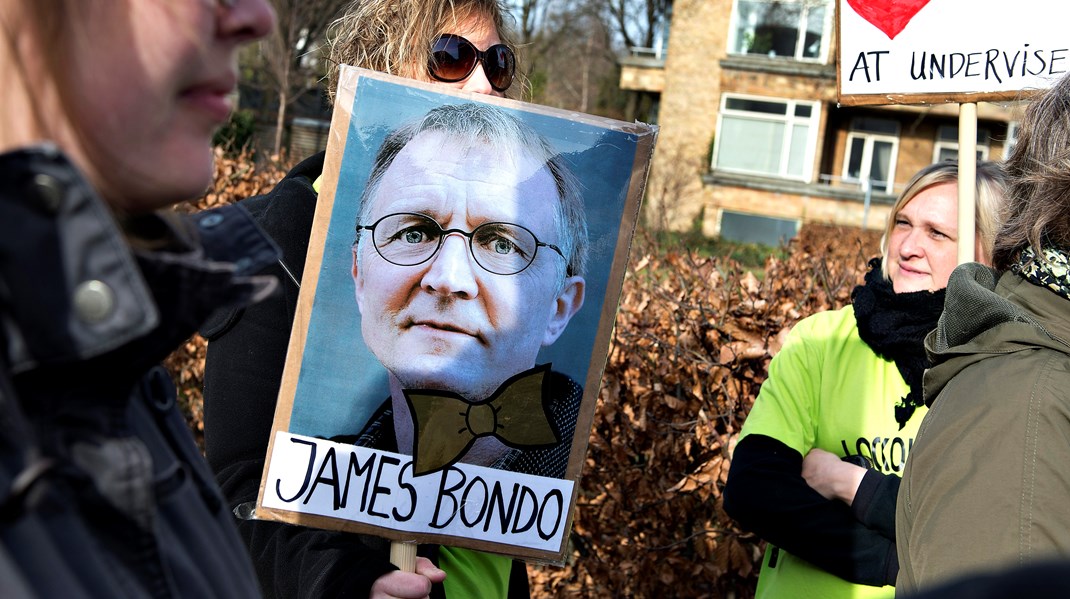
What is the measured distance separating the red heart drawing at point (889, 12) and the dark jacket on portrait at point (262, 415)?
1743 millimetres

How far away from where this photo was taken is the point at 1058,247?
5.87 feet

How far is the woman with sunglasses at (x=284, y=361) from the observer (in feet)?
5.94

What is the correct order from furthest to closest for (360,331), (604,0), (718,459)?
(604,0)
(718,459)
(360,331)

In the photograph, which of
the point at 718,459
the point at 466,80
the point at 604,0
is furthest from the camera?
the point at 604,0

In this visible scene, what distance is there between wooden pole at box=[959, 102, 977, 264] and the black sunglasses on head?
1278mm

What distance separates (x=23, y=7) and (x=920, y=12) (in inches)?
97.3

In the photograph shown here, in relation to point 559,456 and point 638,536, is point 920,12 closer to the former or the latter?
point 559,456

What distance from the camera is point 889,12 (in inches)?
108

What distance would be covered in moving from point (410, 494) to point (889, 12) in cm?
192

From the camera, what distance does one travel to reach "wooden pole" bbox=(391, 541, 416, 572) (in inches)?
72.1

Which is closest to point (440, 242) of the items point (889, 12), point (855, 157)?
point (889, 12)

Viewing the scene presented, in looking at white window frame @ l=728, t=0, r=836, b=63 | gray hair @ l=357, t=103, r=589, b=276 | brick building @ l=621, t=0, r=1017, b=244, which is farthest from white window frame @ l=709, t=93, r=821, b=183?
gray hair @ l=357, t=103, r=589, b=276

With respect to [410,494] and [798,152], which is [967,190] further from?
[798,152]

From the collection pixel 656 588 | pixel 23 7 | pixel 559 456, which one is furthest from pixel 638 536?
pixel 23 7
